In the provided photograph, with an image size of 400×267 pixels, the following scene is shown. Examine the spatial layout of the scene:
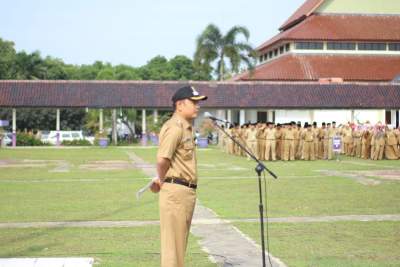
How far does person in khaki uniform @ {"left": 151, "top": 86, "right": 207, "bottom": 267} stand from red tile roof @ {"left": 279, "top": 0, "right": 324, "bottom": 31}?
5792 cm

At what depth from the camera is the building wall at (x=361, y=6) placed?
63469 mm

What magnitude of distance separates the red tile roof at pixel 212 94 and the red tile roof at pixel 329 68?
3.71 meters

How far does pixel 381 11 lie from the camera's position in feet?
211

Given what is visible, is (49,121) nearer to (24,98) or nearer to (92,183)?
(24,98)

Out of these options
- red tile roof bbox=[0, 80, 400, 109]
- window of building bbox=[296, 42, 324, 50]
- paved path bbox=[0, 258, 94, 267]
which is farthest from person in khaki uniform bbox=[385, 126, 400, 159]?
window of building bbox=[296, 42, 324, 50]

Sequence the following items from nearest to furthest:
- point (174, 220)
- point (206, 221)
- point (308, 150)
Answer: point (174, 220), point (206, 221), point (308, 150)

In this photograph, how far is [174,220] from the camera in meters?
6.48

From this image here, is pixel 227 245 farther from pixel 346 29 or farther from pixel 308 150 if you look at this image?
pixel 346 29

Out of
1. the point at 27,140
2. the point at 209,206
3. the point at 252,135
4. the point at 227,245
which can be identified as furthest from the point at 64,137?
the point at 227,245

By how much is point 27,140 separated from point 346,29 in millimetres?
28881

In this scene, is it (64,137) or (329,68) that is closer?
(64,137)

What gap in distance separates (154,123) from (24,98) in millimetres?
9370

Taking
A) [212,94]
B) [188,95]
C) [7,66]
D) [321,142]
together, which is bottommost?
[321,142]

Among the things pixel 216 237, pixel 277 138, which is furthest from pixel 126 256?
pixel 277 138
